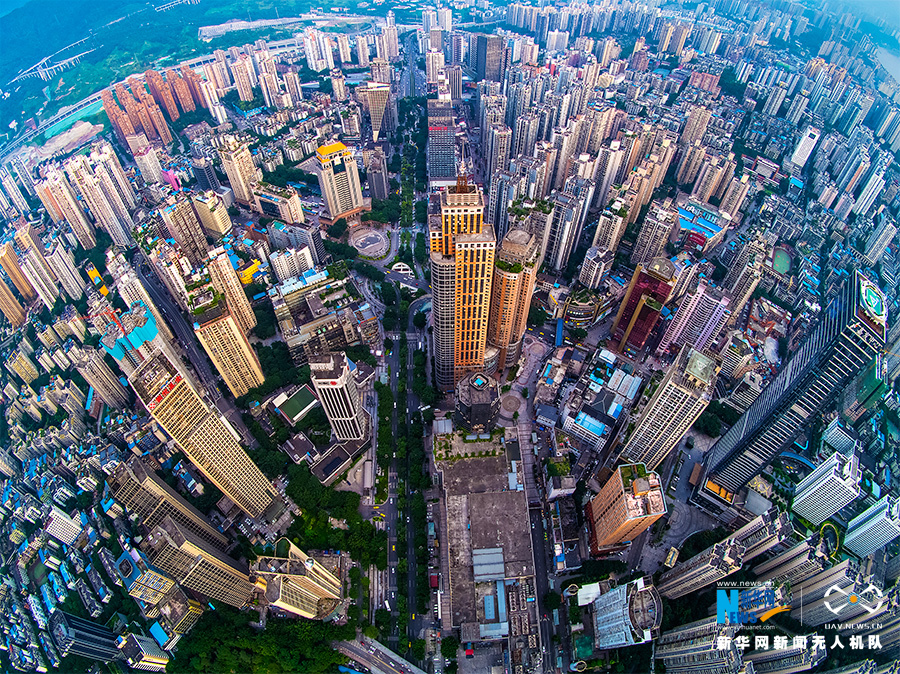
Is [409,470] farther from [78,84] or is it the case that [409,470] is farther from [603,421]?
[78,84]

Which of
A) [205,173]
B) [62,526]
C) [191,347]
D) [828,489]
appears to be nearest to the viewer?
[828,489]

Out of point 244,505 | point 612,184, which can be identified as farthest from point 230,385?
point 612,184

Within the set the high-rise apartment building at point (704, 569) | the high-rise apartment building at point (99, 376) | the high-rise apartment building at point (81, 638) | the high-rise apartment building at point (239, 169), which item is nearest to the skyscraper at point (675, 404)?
the high-rise apartment building at point (704, 569)

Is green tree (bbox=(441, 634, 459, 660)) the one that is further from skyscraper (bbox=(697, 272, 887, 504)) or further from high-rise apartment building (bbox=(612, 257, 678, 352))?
high-rise apartment building (bbox=(612, 257, 678, 352))

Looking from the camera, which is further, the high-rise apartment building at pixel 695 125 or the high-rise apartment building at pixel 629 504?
the high-rise apartment building at pixel 695 125

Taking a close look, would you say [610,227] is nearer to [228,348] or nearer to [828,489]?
[828,489]

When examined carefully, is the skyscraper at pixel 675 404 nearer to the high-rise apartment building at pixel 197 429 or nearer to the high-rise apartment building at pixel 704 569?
the high-rise apartment building at pixel 704 569

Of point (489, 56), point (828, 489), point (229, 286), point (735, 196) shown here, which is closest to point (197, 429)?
point (229, 286)

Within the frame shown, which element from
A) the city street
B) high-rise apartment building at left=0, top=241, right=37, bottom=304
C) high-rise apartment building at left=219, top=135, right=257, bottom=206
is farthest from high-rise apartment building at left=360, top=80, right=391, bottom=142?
high-rise apartment building at left=0, top=241, right=37, bottom=304
